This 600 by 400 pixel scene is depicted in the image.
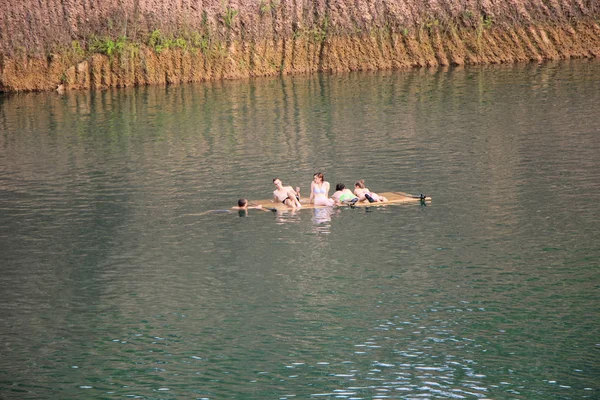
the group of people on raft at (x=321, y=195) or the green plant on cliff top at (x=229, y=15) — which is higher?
the green plant on cliff top at (x=229, y=15)

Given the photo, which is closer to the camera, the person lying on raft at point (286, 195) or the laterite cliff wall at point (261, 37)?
the person lying on raft at point (286, 195)

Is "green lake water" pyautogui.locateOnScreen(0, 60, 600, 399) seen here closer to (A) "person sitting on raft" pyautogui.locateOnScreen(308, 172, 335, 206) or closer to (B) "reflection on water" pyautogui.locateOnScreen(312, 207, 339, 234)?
(B) "reflection on water" pyautogui.locateOnScreen(312, 207, 339, 234)

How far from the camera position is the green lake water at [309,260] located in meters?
18.2

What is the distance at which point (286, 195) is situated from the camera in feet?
100

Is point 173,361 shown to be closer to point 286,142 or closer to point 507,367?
point 507,367

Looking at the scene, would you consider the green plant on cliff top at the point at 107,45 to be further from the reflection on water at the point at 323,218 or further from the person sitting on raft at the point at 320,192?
the reflection on water at the point at 323,218

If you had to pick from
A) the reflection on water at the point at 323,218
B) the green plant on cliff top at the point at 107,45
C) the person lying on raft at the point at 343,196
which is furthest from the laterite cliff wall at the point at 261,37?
the reflection on water at the point at 323,218

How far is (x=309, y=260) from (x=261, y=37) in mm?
44688

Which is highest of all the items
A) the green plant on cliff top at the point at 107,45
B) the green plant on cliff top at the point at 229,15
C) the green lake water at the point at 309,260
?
the green plant on cliff top at the point at 229,15

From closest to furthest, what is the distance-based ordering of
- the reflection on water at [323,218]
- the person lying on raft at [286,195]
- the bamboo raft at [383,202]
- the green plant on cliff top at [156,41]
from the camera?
1. the reflection on water at [323,218]
2. the bamboo raft at [383,202]
3. the person lying on raft at [286,195]
4. the green plant on cliff top at [156,41]

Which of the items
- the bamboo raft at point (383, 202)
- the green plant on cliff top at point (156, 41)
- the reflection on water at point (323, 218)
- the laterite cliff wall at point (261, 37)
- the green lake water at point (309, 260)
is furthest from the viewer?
the green plant on cliff top at point (156, 41)

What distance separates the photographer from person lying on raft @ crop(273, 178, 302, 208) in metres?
30.5

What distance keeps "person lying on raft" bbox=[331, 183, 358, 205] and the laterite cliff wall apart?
120 ft

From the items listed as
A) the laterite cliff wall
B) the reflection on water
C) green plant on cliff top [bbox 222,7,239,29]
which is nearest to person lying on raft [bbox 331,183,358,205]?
the reflection on water
